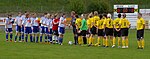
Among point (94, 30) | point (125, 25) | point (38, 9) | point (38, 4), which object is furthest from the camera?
point (38, 4)

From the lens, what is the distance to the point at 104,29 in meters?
27.0

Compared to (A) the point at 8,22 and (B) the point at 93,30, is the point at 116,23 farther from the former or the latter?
(A) the point at 8,22

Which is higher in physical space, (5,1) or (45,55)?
(5,1)

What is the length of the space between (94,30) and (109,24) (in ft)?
4.72

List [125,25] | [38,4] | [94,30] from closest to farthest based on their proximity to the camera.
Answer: [125,25] → [94,30] → [38,4]

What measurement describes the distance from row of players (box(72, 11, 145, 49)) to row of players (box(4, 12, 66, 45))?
3.79 ft

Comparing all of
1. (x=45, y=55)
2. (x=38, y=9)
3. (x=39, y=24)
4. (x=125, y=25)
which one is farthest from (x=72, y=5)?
(x=45, y=55)

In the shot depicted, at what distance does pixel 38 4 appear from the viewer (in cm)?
8444

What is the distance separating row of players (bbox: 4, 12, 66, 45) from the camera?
94.0ft

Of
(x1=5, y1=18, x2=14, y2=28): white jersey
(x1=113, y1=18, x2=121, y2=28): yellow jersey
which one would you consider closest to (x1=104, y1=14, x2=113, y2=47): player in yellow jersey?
(x1=113, y1=18, x2=121, y2=28): yellow jersey

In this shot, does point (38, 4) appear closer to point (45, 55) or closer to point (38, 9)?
point (38, 9)

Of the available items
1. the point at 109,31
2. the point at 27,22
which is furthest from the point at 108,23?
the point at 27,22

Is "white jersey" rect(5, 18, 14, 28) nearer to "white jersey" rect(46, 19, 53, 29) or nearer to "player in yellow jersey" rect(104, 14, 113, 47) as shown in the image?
"white jersey" rect(46, 19, 53, 29)

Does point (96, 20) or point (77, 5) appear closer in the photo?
point (96, 20)
